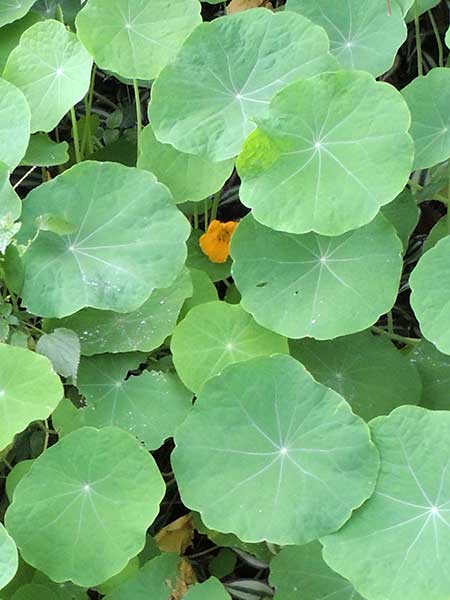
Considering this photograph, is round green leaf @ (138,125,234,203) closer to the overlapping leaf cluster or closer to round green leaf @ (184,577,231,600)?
the overlapping leaf cluster

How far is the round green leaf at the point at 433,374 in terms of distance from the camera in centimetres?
142

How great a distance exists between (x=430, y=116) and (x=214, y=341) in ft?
1.87

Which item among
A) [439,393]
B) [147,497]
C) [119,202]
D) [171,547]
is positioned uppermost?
[119,202]

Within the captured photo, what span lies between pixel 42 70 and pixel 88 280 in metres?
0.49

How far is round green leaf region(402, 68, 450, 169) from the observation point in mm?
1422

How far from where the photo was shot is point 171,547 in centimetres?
156

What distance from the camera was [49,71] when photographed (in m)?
1.54

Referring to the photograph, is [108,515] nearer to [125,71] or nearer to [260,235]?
[260,235]

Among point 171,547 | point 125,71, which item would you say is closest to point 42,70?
point 125,71

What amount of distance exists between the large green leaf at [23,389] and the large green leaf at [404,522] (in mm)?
471

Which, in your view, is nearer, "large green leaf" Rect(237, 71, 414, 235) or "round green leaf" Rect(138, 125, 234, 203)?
"large green leaf" Rect(237, 71, 414, 235)

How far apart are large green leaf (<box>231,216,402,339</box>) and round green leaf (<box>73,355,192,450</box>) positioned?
204mm

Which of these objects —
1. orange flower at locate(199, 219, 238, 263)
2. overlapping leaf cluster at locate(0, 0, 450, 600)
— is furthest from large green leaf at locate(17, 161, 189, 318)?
orange flower at locate(199, 219, 238, 263)

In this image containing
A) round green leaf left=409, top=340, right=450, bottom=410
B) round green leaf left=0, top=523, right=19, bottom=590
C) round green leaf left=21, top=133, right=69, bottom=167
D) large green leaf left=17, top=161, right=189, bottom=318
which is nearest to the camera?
round green leaf left=0, top=523, right=19, bottom=590
